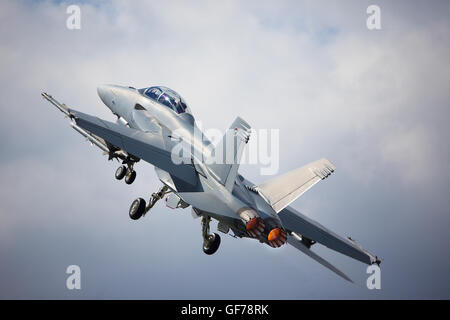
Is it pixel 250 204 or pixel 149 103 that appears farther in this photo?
pixel 149 103

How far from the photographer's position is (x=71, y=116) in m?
14.1

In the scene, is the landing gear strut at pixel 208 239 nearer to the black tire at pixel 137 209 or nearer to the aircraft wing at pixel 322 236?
the black tire at pixel 137 209

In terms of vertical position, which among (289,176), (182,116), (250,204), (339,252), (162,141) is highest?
(182,116)

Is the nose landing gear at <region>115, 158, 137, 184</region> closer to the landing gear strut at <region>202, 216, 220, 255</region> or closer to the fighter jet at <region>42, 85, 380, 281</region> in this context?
the fighter jet at <region>42, 85, 380, 281</region>

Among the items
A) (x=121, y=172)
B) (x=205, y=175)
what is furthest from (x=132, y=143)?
(x=121, y=172)

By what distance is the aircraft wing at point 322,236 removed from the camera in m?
16.8

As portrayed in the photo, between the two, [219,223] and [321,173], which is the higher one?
[321,173]

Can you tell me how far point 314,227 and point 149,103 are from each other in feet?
27.1

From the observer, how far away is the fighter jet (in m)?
13.2

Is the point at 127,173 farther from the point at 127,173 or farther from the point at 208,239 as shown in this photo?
the point at 208,239

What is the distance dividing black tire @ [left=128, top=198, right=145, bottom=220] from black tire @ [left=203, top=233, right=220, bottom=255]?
259 centimetres

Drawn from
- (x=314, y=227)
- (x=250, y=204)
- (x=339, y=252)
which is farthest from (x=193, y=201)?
(x=339, y=252)

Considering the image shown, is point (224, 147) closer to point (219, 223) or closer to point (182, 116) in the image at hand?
point (219, 223)

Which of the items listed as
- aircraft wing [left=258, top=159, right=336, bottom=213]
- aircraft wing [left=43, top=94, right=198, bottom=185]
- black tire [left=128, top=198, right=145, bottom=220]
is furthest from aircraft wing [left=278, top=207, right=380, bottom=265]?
black tire [left=128, top=198, right=145, bottom=220]
